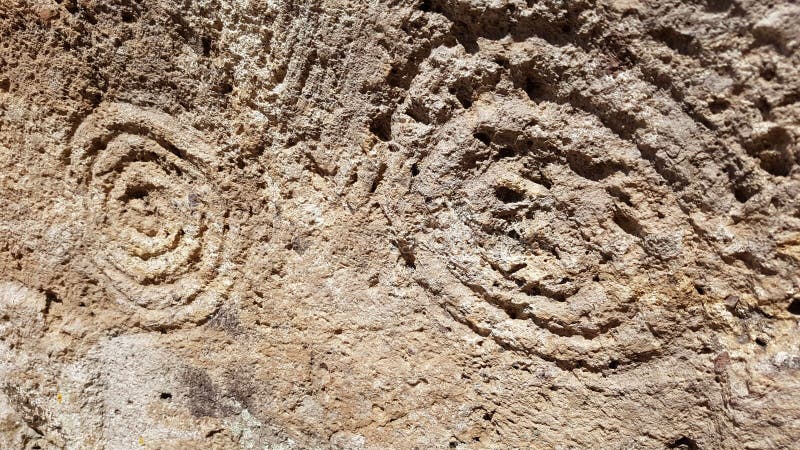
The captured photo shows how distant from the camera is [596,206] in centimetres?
115

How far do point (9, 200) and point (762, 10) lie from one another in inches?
59.0

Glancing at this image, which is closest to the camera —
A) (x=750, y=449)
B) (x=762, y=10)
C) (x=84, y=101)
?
(x=762, y=10)

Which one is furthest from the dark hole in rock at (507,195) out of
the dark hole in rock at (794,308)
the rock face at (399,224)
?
the dark hole in rock at (794,308)

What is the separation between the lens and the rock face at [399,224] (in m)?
1.06

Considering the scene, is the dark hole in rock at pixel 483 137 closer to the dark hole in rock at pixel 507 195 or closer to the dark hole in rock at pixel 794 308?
the dark hole in rock at pixel 507 195

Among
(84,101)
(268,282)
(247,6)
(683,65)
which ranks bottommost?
(268,282)

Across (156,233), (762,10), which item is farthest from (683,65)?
(156,233)

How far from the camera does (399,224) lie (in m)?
1.26

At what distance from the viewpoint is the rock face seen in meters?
1.06

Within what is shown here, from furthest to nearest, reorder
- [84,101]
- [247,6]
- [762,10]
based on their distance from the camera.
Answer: [84,101]
[247,6]
[762,10]

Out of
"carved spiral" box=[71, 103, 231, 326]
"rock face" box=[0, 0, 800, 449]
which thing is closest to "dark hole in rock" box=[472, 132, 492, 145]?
"rock face" box=[0, 0, 800, 449]

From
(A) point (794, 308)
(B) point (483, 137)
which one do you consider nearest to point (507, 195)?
(B) point (483, 137)

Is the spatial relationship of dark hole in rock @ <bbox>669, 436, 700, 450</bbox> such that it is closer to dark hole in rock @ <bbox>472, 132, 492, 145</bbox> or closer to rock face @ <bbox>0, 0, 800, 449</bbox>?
rock face @ <bbox>0, 0, 800, 449</bbox>

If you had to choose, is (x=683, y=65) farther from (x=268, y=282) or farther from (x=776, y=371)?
(x=268, y=282)
